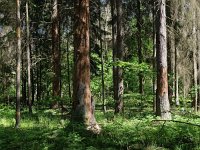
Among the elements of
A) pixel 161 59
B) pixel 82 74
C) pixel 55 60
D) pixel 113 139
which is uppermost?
pixel 55 60

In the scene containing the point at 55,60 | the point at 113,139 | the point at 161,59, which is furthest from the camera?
the point at 55,60

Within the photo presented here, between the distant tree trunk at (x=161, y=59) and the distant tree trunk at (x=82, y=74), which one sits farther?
the distant tree trunk at (x=161, y=59)

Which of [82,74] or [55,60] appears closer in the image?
[82,74]

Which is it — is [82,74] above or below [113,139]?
above

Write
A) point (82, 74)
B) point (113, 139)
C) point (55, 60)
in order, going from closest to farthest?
1. point (113, 139)
2. point (82, 74)
3. point (55, 60)

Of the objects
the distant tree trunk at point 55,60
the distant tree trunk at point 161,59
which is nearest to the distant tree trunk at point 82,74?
the distant tree trunk at point 161,59

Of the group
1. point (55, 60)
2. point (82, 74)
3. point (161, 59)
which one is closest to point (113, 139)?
point (82, 74)

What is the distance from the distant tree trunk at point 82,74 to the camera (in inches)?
421

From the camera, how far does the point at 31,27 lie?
3162cm

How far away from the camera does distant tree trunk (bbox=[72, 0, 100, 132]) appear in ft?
35.1

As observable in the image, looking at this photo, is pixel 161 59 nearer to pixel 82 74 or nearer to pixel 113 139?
pixel 82 74

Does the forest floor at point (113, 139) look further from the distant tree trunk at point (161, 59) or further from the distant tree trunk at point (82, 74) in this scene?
the distant tree trunk at point (161, 59)

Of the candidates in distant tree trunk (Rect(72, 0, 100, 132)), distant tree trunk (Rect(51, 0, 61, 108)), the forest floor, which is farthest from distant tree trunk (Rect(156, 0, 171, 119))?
distant tree trunk (Rect(51, 0, 61, 108))

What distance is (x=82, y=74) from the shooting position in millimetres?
10867
